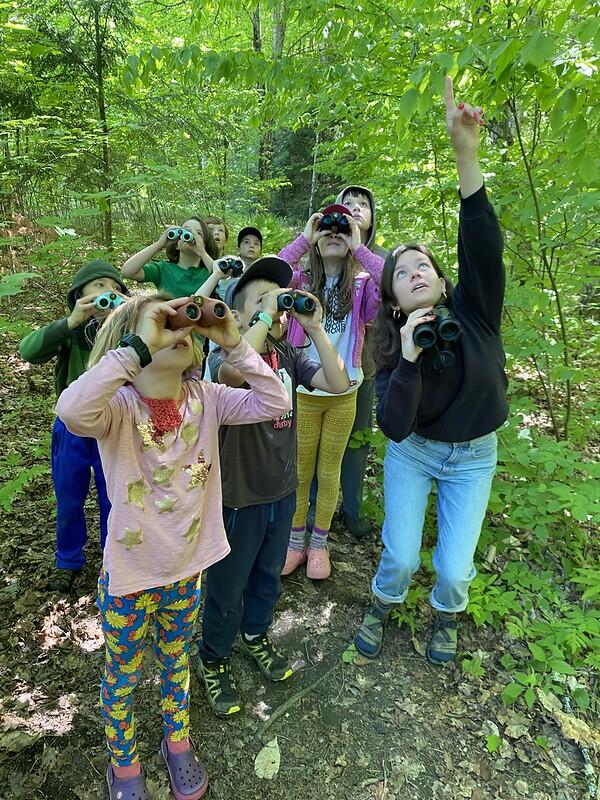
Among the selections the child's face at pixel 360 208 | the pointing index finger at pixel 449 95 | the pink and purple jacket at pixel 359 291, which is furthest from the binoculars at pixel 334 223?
the pointing index finger at pixel 449 95

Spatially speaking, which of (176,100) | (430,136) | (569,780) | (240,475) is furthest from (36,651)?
(176,100)

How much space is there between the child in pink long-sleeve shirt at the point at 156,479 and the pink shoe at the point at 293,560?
121 cm

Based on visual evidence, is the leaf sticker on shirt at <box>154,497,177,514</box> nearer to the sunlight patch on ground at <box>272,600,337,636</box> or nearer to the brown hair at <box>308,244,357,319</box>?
the sunlight patch on ground at <box>272,600,337,636</box>

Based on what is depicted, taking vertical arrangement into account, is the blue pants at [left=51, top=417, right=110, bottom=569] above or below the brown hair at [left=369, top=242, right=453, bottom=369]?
below

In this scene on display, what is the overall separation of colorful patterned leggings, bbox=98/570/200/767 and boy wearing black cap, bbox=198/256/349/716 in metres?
0.29

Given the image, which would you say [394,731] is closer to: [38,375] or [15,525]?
[15,525]

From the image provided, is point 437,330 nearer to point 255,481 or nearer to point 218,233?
point 255,481

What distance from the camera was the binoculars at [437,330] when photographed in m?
1.87

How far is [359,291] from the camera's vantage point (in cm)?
286

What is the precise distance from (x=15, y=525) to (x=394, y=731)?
9.07 ft

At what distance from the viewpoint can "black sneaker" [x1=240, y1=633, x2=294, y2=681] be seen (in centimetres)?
231

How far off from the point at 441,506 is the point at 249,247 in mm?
2771

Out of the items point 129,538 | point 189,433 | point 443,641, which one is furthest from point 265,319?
point 443,641

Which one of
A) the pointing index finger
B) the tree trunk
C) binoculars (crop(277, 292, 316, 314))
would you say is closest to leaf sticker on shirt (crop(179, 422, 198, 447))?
binoculars (crop(277, 292, 316, 314))
